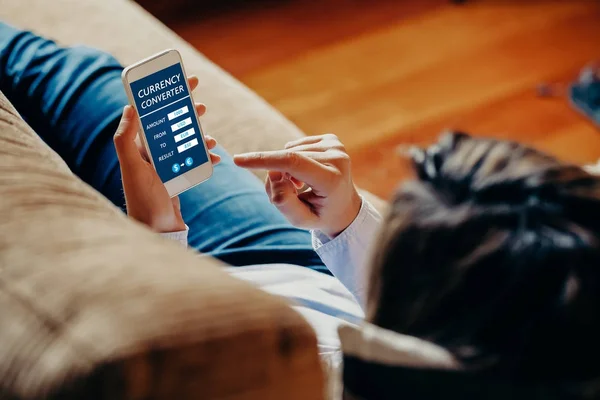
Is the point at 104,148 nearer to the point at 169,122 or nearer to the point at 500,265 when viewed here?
the point at 169,122

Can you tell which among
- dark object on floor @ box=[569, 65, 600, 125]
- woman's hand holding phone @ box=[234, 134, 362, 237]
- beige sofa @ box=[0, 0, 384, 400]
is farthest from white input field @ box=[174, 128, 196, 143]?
dark object on floor @ box=[569, 65, 600, 125]

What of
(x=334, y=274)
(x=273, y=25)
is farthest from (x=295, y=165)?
(x=273, y=25)

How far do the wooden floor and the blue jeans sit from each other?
0.82 metres

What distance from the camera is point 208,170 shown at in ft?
2.87

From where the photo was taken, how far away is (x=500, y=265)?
1.35 ft

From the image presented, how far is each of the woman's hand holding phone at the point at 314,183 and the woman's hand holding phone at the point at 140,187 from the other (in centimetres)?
11

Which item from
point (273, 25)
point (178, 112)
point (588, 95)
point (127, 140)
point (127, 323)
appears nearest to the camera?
point (127, 323)

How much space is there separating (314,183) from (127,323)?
1.43 feet

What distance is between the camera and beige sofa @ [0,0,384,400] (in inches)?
13.9

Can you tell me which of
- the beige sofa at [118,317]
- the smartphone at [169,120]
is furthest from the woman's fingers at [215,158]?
the beige sofa at [118,317]

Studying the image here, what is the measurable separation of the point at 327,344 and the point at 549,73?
1534 mm

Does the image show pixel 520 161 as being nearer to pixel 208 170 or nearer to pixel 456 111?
pixel 208 170

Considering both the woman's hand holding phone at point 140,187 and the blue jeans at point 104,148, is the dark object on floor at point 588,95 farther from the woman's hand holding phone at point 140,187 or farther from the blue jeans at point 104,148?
the woman's hand holding phone at point 140,187

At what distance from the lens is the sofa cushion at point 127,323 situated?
1.16ft
